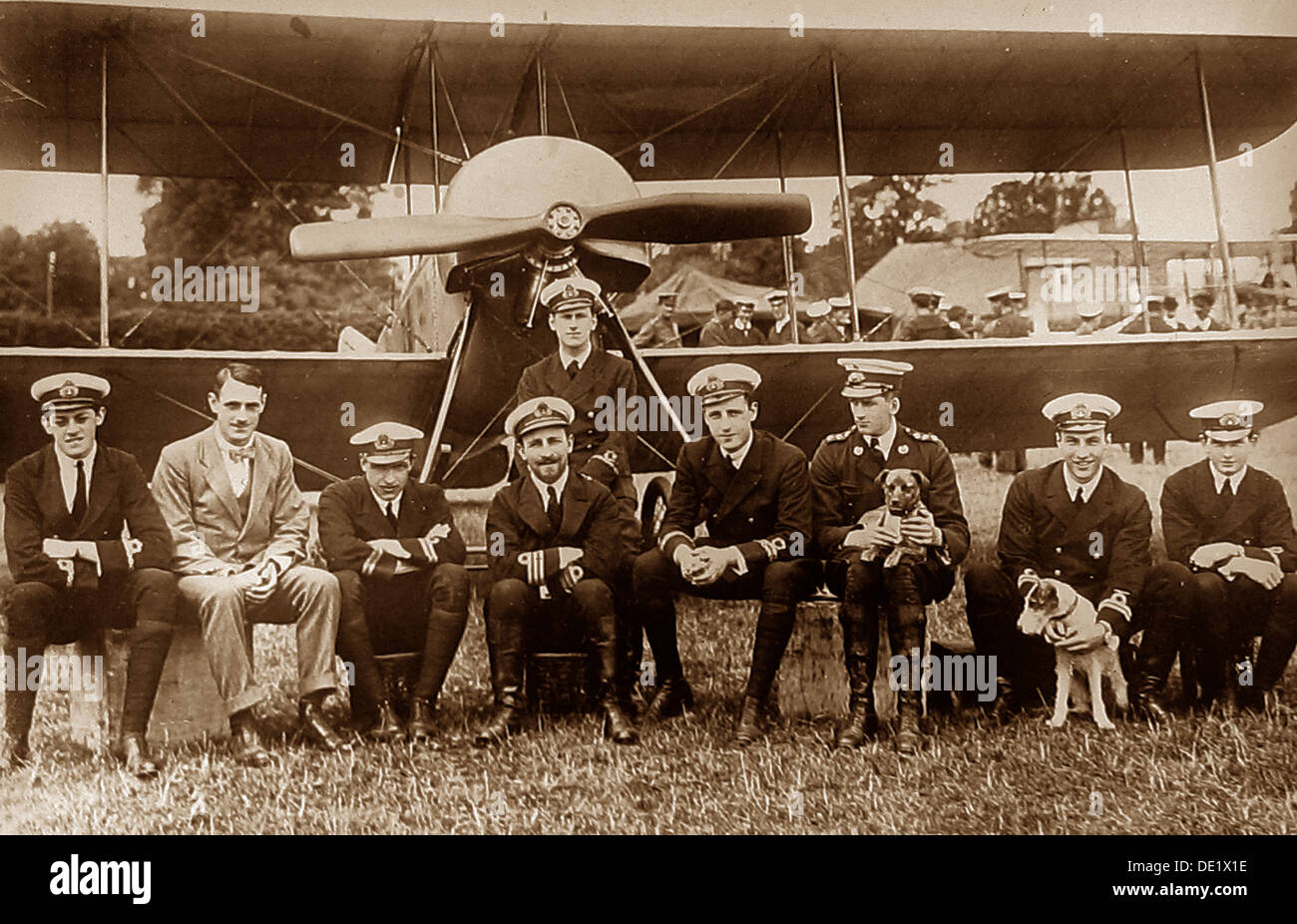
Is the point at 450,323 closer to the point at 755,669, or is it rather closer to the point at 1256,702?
the point at 755,669

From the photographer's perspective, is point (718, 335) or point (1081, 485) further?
point (718, 335)

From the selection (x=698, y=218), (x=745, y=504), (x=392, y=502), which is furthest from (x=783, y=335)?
(x=392, y=502)

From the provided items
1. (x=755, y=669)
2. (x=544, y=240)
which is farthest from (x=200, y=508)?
(x=755, y=669)

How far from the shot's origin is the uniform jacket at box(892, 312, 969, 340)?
4.00 metres

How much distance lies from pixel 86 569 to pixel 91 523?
0.15m

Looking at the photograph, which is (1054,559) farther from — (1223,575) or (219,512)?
(219,512)

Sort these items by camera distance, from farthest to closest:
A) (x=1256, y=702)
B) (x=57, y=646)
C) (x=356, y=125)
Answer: (x=356, y=125) < (x=1256, y=702) < (x=57, y=646)

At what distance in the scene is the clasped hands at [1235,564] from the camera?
371cm

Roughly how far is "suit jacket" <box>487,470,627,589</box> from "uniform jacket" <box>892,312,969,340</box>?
1362 millimetres

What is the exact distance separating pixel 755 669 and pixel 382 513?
1.36m

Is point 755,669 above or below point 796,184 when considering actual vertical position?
below

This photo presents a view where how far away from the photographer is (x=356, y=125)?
3.94 m

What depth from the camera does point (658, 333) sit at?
4246mm
